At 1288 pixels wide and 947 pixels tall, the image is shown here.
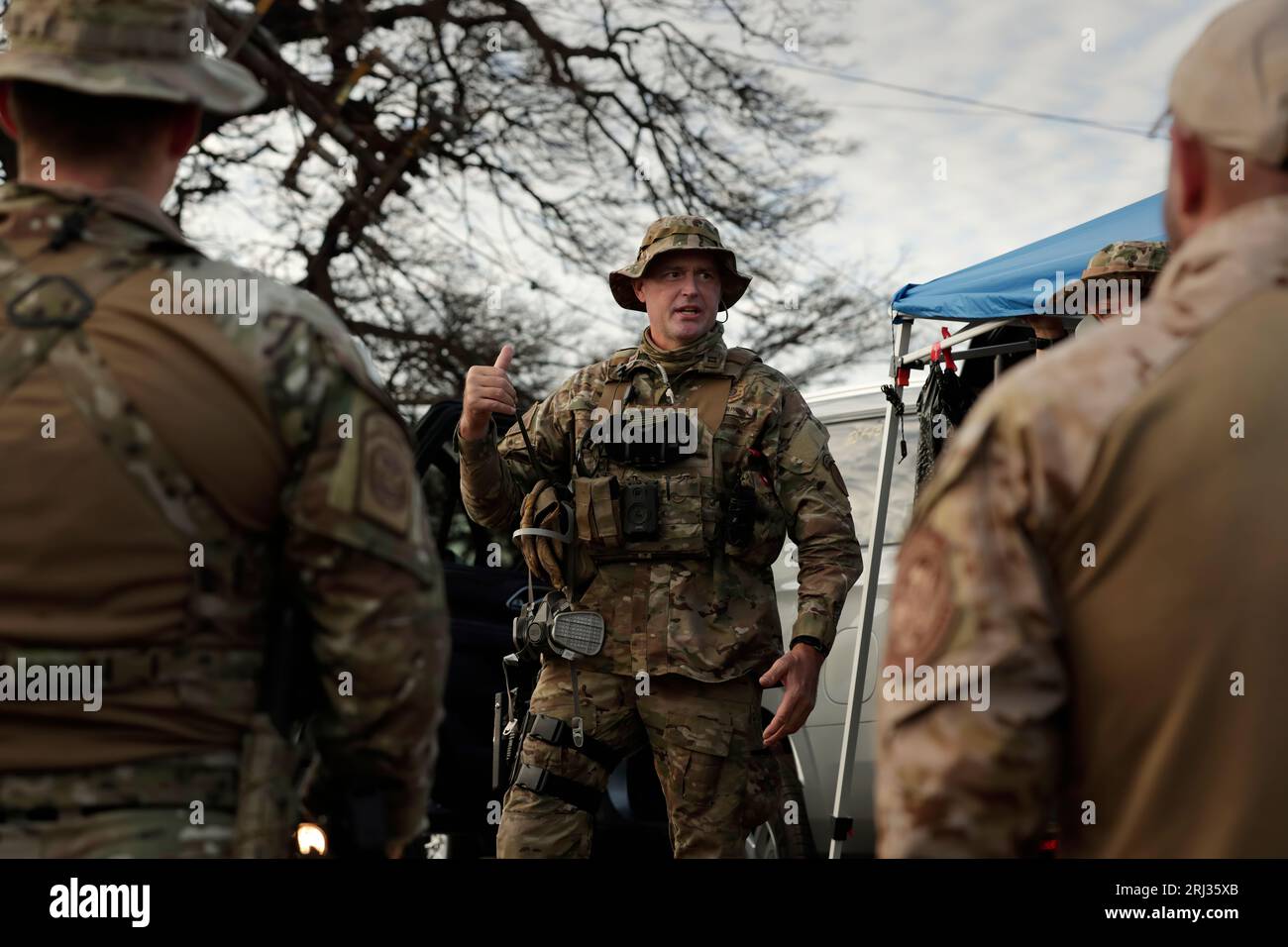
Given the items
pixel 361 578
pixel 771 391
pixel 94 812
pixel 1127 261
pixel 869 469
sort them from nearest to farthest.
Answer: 1. pixel 94 812
2. pixel 361 578
3. pixel 771 391
4. pixel 1127 261
5. pixel 869 469

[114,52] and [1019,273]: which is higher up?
[1019,273]

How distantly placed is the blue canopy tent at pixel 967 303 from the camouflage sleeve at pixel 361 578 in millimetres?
3575

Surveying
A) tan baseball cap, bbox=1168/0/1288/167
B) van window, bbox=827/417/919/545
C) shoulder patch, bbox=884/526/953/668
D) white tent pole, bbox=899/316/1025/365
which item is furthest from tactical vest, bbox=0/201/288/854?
van window, bbox=827/417/919/545

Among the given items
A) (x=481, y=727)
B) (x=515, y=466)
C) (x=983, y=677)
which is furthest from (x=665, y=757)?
(x=983, y=677)

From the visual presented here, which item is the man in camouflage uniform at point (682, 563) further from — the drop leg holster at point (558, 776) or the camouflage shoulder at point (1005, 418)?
the camouflage shoulder at point (1005, 418)

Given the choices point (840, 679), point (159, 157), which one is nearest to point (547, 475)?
point (840, 679)

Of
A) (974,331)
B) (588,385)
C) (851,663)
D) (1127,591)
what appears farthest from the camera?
(851,663)

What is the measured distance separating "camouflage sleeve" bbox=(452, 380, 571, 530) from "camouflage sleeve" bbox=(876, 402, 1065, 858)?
9.64ft

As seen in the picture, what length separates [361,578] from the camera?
77.2 inches

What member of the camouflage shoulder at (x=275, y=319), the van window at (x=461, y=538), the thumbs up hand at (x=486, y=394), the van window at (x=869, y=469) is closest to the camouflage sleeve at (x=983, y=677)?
the camouflage shoulder at (x=275, y=319)

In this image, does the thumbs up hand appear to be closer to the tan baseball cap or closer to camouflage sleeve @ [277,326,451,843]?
camouflage sleeve @ [277,326,451,843]

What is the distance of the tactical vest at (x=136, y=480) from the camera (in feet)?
6.08

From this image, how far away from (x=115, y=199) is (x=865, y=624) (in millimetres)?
4005

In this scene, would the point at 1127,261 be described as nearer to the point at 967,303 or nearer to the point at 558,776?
the point at 967,303
